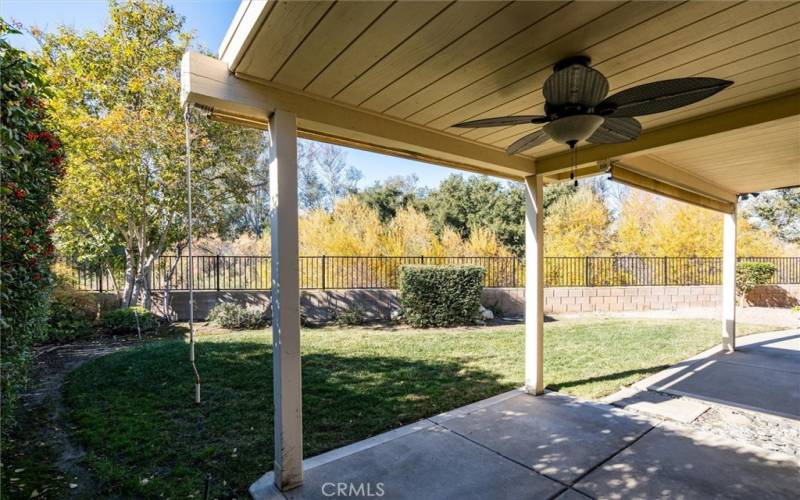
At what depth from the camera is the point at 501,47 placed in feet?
5.57

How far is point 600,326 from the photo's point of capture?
698 centimetres

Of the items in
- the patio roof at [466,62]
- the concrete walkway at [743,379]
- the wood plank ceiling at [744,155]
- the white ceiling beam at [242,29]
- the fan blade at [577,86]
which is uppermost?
the white ceiling beam at [242,29]

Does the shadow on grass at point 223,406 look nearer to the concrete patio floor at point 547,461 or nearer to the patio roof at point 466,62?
the concrete patio floor at point 547,461

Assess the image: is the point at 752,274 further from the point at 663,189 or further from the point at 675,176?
the point at 663,189

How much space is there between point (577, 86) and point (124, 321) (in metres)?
7.47

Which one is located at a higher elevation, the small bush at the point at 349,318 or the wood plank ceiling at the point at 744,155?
the wood plank ceiling at the point at 744,155

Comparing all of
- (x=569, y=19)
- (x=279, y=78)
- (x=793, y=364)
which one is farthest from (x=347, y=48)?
(x=793, y=364)

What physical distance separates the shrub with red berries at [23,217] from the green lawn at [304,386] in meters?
0.86

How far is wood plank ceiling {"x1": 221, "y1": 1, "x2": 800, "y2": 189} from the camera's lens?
4.79 ft

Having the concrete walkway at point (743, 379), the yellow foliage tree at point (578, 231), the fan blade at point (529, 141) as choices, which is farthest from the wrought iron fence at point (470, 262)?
the fan blade at point (529, 141)

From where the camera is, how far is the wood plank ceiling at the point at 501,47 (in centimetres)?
146

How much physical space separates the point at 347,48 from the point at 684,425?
146 inches

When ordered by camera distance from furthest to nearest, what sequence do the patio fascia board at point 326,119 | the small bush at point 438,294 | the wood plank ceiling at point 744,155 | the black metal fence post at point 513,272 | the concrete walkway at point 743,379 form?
the black metal fence post at point 513,272 → the small bush at point 438,294 → the concrete walkway at point 743,379 → the wood plank ceiling at point 744,155 → the patio fascia board at point 326,119

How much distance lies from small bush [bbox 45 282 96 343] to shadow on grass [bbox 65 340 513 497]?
5.75ft
